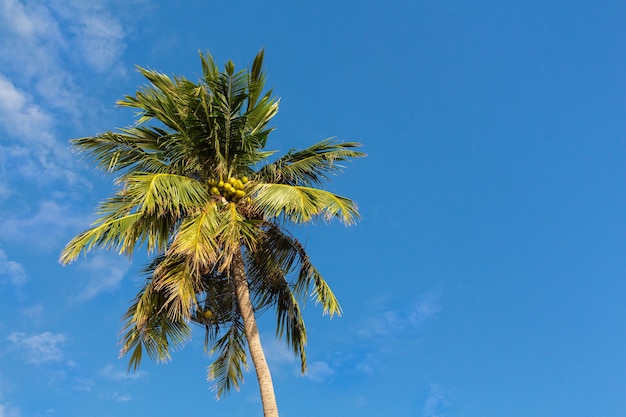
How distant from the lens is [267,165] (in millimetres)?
12781

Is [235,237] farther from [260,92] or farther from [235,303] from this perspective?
[260,92]

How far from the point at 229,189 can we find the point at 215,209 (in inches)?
22.5

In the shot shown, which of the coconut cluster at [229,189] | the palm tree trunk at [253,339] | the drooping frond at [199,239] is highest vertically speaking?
the coconut cluster at [229,189]

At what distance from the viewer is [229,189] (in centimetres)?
1193

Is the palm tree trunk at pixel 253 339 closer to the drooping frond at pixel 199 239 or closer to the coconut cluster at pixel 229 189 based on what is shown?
the drooping frond at pixel 199 239

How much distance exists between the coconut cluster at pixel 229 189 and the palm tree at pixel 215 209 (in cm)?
2

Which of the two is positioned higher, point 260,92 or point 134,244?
point 260,92

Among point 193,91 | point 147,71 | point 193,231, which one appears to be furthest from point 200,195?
point 147,71

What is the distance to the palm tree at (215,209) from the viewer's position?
11.1m

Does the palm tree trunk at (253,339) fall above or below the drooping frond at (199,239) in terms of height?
below

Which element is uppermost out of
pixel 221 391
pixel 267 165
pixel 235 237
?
pixel 267 165

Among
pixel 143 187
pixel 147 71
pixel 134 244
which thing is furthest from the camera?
pixel 147 71

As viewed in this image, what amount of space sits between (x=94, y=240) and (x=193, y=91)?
328 centimetres

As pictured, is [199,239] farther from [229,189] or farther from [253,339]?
[253,339]
